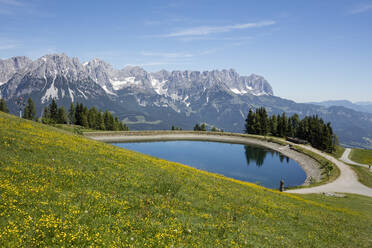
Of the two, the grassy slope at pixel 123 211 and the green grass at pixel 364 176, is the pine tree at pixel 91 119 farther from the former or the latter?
the green grass at pixel 364 176

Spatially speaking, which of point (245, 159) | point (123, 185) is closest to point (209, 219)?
point (123, 185)

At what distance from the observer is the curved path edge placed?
5147 centimetres

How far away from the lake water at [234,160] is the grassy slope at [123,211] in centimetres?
4402

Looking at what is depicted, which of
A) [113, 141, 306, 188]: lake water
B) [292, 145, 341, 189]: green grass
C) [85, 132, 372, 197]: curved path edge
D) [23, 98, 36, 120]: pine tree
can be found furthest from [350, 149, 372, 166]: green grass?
[23, 98, 36, 120]: pine tree

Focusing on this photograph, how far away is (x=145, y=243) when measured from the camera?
11.0 metres

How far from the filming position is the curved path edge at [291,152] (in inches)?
2026

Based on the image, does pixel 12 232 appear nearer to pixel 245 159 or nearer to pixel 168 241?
pixel 168 241

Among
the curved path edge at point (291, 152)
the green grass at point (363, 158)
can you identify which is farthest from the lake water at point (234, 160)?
the green grass at point (363, 158)

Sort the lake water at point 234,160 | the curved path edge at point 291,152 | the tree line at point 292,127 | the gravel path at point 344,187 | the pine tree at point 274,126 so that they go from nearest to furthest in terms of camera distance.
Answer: the gravel path at point 344,187, the curved path edge at point 291,152, the lake water at point 234,160, the tree line at point 292,127, the pine tree at point 274,126

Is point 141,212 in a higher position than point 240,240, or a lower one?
higher

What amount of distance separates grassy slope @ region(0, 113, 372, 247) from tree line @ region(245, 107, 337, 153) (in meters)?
114

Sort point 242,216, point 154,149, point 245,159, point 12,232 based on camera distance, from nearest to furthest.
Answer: point 12,232, point 242,216, point 245,159, point 154,149

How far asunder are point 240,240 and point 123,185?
943 cm

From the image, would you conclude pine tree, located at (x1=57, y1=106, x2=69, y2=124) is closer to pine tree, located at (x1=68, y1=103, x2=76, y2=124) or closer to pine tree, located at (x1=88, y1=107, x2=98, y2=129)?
pine tree, located at (x1=68, y1=103, x2=76, y2=124)
